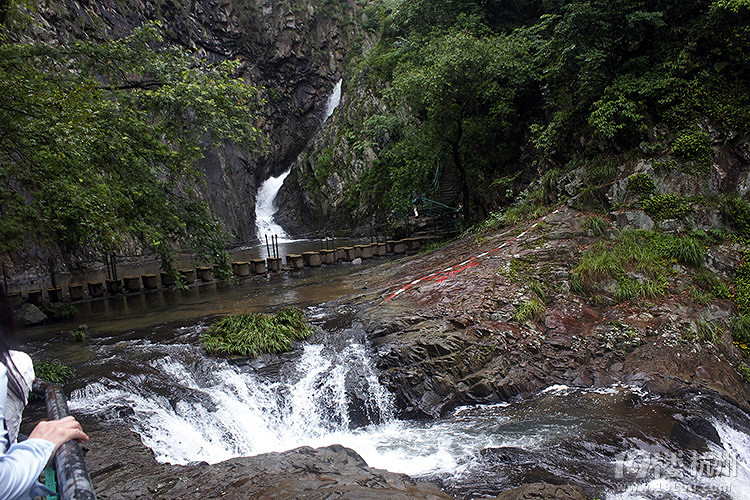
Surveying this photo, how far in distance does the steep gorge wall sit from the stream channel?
82.5 ft

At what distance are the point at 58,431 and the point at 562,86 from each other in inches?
585

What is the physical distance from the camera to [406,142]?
19.3 metres

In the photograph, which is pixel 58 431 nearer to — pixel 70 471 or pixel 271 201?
pixel 70 471

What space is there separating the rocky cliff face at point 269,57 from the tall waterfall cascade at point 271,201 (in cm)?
60

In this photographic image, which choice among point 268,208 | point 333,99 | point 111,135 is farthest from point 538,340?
point 333,99

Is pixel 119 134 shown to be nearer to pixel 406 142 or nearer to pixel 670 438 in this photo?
pixel 670 438

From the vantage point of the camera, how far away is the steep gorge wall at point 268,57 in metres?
33.9

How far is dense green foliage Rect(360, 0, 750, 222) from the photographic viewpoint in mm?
10109

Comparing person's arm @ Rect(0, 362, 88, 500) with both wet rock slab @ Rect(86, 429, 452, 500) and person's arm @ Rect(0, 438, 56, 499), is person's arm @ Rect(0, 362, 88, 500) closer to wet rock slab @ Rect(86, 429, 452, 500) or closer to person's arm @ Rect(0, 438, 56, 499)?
person's arm @ Rect(0, 438, 56, 499)

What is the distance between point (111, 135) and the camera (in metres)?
8.23

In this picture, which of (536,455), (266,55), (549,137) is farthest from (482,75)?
(266,55)

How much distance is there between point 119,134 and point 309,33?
115 feet

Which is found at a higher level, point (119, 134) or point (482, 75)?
point (482, 75)

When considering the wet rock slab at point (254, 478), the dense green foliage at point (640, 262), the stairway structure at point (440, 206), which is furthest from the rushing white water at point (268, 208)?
the wet rock slab at point (254, 478)
